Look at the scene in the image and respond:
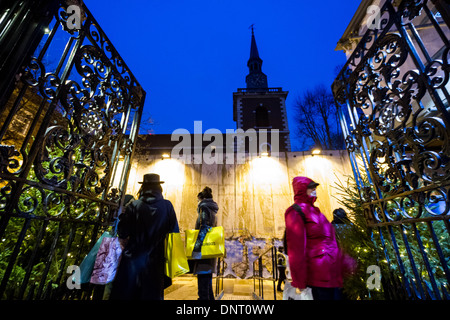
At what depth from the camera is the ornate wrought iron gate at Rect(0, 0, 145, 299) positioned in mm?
1505

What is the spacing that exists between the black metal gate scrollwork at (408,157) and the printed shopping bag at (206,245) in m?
2.06

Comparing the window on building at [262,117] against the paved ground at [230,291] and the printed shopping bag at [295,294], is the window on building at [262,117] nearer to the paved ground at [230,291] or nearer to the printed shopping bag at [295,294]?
the paved ground at [230,291]

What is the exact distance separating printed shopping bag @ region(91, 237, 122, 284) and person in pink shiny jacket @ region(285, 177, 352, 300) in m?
1.79

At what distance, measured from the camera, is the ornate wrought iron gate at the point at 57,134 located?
1.50 meters

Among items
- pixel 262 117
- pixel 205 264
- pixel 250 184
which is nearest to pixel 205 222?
pixel 205 264

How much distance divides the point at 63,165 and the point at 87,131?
1.52 ft

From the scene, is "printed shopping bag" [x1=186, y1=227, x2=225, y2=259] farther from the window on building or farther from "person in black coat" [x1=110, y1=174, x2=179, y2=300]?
the window on building

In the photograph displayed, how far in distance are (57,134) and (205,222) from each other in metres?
2.33

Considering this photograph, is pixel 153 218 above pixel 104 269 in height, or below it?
above

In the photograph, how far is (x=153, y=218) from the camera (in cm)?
222

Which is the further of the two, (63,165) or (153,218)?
(153,218)

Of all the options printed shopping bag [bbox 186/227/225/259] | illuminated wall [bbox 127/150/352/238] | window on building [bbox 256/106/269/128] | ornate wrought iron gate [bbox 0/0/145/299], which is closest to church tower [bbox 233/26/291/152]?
window on building [bbox 256/106/269/128]
